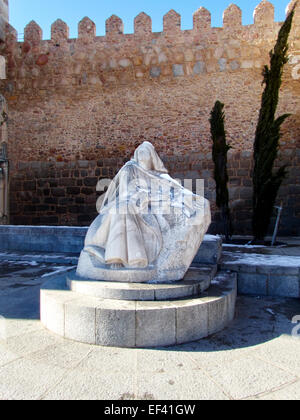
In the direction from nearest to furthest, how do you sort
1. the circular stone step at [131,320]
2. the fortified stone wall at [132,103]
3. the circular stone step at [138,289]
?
1. the circular stone step at [131,320]
2. the circular stone step at [138,289]
3. the fortified stone wall at [132,103]

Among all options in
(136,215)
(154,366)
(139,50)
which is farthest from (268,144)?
(154,366)

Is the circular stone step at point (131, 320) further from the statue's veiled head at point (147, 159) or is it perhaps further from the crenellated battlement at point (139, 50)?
the crenellated battlement at point (139, 50)

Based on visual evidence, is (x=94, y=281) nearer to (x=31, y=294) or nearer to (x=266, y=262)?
(x=31, y=294)

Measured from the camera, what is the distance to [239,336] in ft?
8.83

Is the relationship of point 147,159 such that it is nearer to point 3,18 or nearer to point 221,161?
point 221,161

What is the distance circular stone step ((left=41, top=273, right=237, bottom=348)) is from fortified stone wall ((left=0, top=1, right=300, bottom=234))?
7.99m

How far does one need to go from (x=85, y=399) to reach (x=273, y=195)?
7.24m

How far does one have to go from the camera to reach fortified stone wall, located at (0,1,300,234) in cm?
1032

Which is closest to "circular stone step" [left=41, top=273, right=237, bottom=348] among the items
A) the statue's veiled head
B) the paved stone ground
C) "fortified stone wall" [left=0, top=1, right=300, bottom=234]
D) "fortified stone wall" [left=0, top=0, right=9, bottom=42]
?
the paved stone ground

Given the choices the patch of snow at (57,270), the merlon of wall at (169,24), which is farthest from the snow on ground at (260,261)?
the merlon of wall at (169,24)

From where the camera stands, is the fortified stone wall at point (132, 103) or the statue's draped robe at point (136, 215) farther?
the fortified stone wall at point (132, 103)

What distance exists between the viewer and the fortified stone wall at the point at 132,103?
33.9 feet

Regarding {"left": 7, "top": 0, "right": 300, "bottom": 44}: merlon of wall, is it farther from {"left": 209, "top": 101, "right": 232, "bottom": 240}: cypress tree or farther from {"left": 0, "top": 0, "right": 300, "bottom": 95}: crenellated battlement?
{"left": 209, "top": 101, "right": 232, "bottom": 240}: cypress tree

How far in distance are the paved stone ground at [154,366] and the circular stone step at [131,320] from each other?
0.07m
